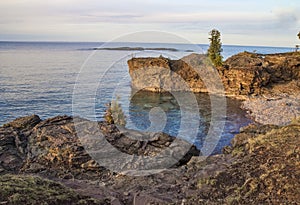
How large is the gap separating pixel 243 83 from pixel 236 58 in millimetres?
13612

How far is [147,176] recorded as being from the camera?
1692 cm

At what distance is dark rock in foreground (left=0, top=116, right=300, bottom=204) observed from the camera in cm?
1270

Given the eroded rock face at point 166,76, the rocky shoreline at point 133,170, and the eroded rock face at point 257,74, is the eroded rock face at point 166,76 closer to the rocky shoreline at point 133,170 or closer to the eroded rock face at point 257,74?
the eroded rock face at point 257,74

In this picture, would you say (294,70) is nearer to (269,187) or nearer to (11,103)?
(11,103)

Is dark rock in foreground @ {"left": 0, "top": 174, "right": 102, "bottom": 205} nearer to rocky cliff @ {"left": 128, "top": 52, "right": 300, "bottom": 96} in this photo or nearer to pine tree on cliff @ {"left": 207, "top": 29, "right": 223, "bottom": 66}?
rocky cliff @ {"left": 128, "top": 52, "right": 300, "bottom": 96}

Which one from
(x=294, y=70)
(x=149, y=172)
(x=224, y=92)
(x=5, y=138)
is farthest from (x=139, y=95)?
(x=149, y=172)

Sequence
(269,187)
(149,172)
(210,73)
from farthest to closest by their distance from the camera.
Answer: (210,73) < (149,172) < (269,187)

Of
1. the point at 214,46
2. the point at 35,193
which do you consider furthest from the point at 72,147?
the point at 214,46

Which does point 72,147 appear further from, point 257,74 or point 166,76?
point 166,76

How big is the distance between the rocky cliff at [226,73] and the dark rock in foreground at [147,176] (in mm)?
38162

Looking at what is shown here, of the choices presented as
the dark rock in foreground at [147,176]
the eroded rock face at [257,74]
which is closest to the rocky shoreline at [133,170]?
the dark rock in foreground at [147,176]

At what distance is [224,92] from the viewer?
202 ft

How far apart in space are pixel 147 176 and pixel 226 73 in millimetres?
49470

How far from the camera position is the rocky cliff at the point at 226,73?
2352 inches
